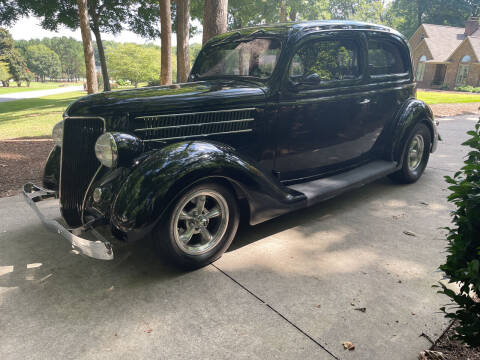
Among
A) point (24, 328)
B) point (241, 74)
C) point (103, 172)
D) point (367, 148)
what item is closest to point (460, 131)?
point (367, 148)

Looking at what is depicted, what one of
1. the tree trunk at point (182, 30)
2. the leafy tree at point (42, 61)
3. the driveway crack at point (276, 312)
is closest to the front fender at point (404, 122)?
the driveway crack at point (276, 312)

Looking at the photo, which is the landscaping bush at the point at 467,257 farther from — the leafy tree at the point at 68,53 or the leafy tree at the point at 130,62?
the leafy tree at the point at 68,53

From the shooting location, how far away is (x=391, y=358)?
80.2 inches

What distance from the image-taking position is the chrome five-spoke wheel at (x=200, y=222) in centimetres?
289

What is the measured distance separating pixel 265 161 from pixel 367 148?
174 centimetres

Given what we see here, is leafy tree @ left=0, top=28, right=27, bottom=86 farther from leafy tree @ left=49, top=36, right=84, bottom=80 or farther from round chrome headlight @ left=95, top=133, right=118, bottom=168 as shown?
round chrome headlight @ left=95, top=133, right=118, bottom=168

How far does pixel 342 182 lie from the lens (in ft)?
13.3

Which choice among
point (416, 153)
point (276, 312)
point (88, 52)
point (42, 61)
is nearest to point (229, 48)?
point (276, 312)

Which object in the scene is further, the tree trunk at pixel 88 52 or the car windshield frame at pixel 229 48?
the tree trunk at pixel 88 52

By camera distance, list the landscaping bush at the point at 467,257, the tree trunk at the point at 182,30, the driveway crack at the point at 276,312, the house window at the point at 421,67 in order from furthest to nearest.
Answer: the house window at the point at 421,67 → the tree trunk at the point at 182,30 → the driveway crack at the point at 276,312 → the landscaping bush at the point at 467,257

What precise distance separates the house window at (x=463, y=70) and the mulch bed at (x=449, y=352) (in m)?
41.7

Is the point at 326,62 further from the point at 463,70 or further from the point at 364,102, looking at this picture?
the point at 463,70

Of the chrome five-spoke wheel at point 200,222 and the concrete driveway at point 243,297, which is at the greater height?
the chrome five-spoke wheel at point 200,222

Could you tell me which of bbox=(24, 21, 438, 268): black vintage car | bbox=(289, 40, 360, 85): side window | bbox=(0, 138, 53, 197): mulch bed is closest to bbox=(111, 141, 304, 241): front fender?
bbox=(24, 21, 438, 268): black vintage car
